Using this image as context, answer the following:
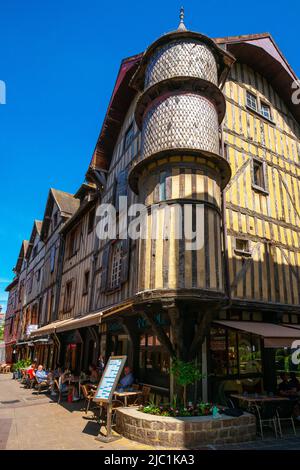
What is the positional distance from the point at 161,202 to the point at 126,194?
11.8 feet

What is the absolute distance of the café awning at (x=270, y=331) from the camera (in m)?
6.49

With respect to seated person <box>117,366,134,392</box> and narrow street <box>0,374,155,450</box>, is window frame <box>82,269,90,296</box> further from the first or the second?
seated person <box>117,366,134,392</box>

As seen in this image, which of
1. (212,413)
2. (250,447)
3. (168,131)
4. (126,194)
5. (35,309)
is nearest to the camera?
(250,447)

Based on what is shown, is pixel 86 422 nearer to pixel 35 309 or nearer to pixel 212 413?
pixel 212 413

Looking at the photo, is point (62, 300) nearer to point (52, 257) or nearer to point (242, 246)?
point (52, 257)

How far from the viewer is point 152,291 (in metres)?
6.14

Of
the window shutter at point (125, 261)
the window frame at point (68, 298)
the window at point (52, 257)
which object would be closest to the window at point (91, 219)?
the window frame at point (68, 298)

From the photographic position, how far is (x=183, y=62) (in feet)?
25.7

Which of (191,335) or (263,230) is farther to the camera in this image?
(263,230)

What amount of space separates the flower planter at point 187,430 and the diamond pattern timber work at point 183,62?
6.97m

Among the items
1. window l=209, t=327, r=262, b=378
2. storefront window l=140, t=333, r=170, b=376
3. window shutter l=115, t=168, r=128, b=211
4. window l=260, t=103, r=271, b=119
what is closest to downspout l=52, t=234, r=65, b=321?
window shutter l=115, t=168, r=128, b=211

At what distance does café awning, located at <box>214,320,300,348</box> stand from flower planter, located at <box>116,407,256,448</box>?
153 centimetres

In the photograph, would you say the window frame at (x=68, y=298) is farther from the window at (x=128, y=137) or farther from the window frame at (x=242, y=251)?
the window frame at (x=242, y=251)
